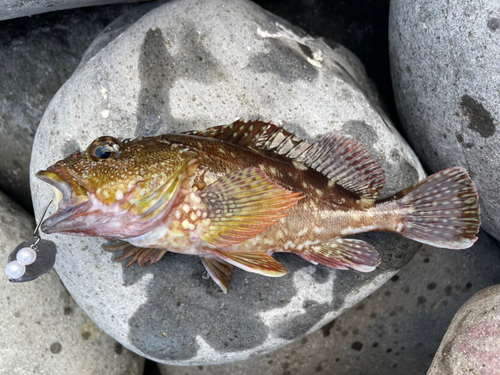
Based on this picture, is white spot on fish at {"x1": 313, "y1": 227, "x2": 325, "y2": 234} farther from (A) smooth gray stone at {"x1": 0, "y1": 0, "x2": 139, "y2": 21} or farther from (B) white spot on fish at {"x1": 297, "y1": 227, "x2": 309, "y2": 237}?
(A) smooth gray stone at {"x1": 0, "y1": 0, "x2": 139, "y2": 21}

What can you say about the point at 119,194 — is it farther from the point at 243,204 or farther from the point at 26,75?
the point at 26,75

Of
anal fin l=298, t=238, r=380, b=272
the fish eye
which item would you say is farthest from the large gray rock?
the fish eye

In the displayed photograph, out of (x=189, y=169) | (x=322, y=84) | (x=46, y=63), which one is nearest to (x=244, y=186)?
(x=189, y=169)

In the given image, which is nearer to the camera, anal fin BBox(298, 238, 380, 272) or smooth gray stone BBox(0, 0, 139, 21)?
anal fin BBox(298, 238, 380, 272)

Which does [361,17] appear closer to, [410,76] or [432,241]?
[410,76]

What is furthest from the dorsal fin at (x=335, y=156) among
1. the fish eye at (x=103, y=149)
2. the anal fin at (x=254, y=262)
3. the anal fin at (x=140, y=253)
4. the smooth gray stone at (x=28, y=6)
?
the smooth gray stone at (x=28, y=6)

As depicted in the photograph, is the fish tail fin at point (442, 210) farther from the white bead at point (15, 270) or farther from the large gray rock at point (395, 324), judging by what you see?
the white bead at point (15, 270)

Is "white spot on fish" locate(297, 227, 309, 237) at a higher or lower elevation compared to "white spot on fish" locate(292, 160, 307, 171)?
lower
